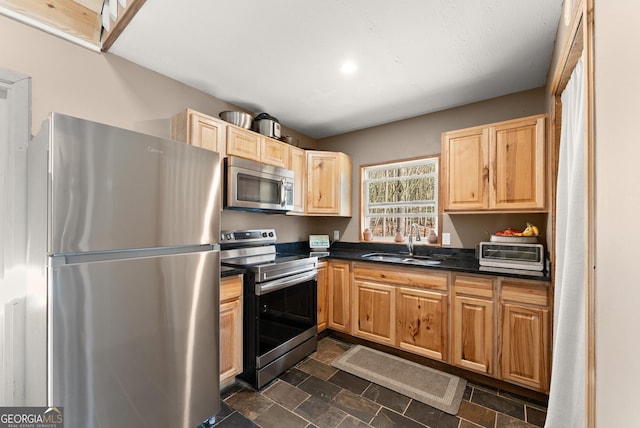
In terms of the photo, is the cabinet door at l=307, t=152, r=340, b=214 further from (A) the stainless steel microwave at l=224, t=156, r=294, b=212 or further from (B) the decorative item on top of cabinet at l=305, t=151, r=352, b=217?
(A) the stainless steel microwave at l=224, t=156, r=294, b=212

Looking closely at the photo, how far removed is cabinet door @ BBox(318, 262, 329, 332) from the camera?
288 cm

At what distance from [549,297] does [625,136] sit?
1657 millimetres

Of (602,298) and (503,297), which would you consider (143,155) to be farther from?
(503,297)

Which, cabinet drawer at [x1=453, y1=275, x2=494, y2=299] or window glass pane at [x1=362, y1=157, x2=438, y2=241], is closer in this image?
cabinet drawer at [x1=453, y1=275, x2=494, y2=299]

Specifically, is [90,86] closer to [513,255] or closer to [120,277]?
[120,277]

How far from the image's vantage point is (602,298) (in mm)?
754

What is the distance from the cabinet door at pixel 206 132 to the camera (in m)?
2.09

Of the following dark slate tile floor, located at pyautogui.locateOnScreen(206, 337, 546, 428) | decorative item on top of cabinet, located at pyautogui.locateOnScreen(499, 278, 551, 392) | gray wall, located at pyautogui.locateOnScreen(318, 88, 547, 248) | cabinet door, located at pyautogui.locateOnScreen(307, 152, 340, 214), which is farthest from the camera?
cabinet door, located at pyautogui.locateOnScreen(307, 152, 340, 214)

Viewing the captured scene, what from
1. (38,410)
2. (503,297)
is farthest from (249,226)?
(503,297)

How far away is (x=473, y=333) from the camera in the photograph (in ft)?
6.98

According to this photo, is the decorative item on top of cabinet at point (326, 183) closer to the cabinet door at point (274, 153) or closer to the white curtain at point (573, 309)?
the cabinet door at point (274, 153)

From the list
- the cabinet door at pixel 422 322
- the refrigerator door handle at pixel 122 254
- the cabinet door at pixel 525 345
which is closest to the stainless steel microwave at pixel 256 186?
the refrigerator door handle at pixel 122 254

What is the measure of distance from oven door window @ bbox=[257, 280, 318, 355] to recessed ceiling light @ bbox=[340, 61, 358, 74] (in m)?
1.92

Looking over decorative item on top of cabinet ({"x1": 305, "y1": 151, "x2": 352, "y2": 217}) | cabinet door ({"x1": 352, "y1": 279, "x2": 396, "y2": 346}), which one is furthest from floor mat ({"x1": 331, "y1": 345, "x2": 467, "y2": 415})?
decorative item on top of cabinet ({"x1": 305, "y1": 151, "x2": 352, "y2": 217})
